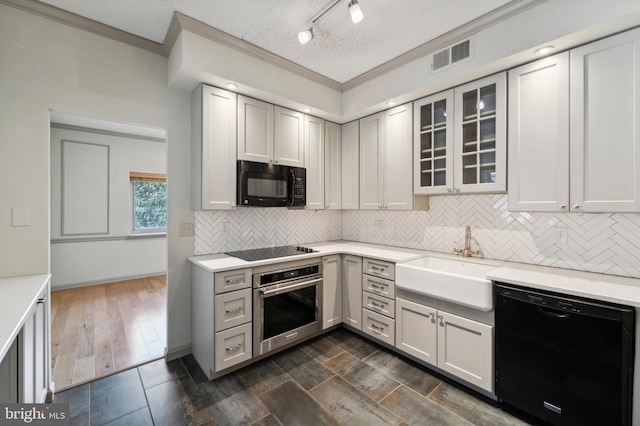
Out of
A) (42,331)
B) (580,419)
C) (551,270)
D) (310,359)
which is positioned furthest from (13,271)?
(551,270)

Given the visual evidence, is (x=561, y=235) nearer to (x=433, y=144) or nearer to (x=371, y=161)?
(x=433, y=144)

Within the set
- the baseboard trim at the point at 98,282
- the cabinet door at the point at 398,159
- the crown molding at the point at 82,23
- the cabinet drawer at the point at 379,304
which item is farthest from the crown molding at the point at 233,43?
the baseboard trim at the point at 98,282

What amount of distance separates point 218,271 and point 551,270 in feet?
8.43

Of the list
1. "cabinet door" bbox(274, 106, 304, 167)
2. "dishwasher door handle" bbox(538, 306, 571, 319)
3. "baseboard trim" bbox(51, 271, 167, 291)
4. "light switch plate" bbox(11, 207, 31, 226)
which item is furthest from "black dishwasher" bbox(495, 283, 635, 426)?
"baseboard trim" bbox(51, 271, 167, 291)

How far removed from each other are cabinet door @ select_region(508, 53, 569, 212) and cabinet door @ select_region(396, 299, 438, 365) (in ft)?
3.62

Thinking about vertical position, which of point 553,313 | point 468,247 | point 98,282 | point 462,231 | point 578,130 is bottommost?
point 98,282

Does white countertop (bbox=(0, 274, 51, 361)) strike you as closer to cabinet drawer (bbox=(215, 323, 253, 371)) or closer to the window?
cabinet drawer (bbox=(215, 323, 253, 371))

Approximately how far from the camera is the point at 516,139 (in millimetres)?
2172

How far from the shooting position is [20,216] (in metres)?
1.99

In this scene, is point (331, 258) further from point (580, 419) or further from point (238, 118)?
point (580, 419)

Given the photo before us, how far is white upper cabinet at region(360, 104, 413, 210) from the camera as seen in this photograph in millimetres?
2934

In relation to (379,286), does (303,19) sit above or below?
above

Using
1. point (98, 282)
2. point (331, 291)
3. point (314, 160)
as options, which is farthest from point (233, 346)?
point (98, 282)

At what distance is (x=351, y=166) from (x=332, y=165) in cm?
24
